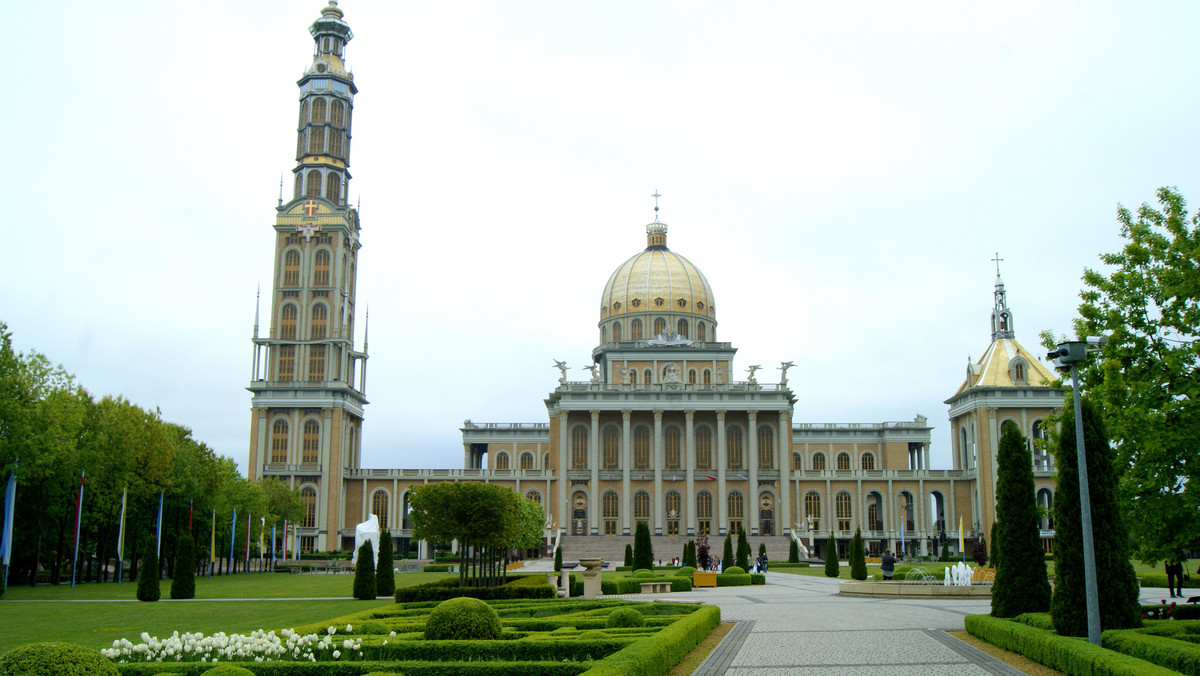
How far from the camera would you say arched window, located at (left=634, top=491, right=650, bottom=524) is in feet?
284

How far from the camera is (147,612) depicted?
27.3 meters

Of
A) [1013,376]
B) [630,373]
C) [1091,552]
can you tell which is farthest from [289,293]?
[1091,552]

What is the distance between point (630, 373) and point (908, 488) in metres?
26.7

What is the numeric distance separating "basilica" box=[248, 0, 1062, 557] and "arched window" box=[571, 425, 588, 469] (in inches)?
4.9

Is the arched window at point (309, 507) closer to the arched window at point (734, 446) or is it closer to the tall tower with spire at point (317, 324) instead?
the tall tower with spire at point (317, 324)

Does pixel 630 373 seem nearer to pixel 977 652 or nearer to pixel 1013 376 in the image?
pixel 1013 376

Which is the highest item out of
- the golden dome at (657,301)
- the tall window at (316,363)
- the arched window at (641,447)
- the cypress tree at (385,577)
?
the golden dome at (657,301)

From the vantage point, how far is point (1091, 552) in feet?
54.5

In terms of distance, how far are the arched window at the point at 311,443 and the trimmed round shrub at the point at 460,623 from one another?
236ft

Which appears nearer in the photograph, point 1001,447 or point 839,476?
point 1001,447

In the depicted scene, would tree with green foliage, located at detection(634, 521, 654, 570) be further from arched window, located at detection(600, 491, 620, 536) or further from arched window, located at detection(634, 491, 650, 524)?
arched window, located at detection(600, 491, 620, 536)

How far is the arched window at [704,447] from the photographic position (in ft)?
291

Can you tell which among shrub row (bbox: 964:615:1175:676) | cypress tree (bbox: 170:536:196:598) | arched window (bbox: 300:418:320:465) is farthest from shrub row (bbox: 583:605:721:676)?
arched window (bbox: 300:418:320:465)

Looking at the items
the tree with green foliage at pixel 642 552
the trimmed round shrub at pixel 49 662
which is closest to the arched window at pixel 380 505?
the tree with green foliage at pixel 642 552
